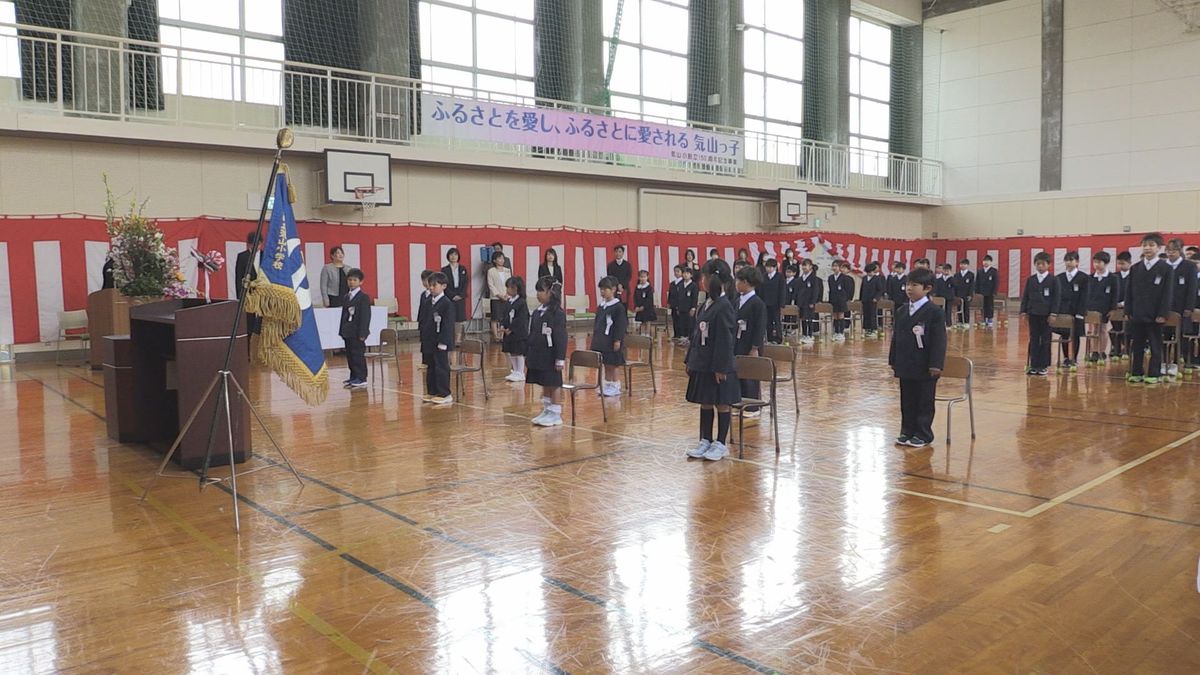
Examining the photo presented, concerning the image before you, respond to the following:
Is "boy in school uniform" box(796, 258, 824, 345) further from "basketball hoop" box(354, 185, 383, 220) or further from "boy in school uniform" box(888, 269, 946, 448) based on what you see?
"boy in school uniform" box(888, 269, 946, 448)

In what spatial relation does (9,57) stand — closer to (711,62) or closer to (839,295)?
(839,295)

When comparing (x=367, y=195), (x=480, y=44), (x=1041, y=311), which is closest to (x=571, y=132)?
(x=480, y=44)

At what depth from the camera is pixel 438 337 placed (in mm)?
9469

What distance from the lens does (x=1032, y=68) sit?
26062 millimetres

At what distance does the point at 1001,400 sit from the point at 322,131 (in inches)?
482

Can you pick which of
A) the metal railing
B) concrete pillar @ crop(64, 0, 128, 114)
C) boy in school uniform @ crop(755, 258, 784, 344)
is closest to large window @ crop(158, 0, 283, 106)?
the metal railing

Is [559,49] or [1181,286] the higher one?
[559,49]

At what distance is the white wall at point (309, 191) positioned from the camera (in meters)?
12.8

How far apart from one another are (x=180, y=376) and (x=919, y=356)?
577 cm

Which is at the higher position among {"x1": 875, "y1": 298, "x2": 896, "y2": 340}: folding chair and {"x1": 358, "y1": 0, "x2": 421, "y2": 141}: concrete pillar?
{"x1": 358, "y1": 0, "x2": 421, "y2": 141}: concrete pillar

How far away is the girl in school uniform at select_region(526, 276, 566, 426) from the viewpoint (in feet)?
26.9

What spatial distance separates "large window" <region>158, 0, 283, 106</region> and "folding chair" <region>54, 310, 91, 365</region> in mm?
3835

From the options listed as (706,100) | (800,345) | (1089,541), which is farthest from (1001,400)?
(706,100)

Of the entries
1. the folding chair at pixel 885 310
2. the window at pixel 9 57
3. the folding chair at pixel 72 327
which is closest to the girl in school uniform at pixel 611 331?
the folding chair at pixel 885 310
